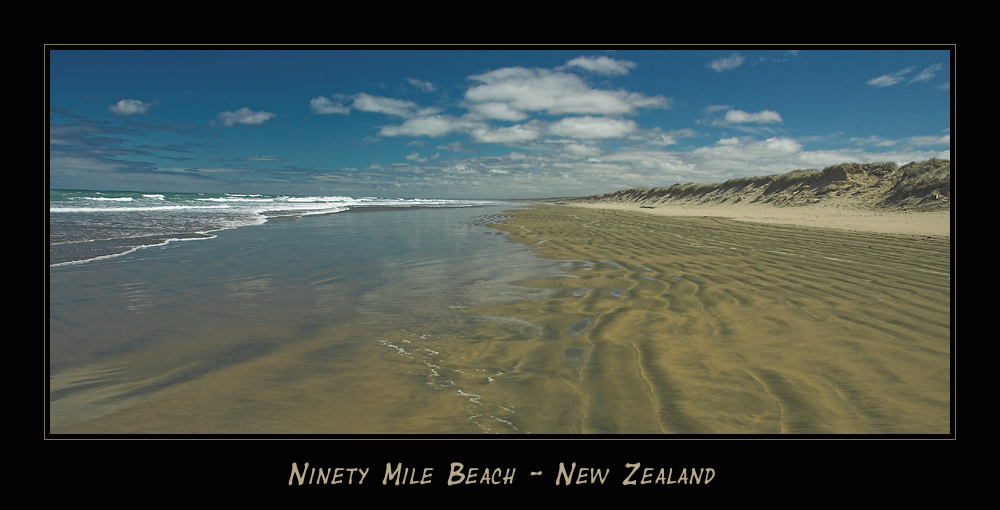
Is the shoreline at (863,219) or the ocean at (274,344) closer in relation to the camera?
the ocean at (274,344)

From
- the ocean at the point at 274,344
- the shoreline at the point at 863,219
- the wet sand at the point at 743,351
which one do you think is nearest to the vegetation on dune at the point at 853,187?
the shoreline at the point at 863,219

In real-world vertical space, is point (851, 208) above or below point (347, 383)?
above

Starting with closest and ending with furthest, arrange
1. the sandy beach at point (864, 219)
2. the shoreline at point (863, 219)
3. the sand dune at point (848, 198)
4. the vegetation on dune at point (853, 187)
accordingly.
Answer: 1. the shoreline at point (863, 219)
2. the sandy beach at point (864, 219)
3. the sand dune at point (848, 198)
4. the vegetation on dune at point (853, 187)

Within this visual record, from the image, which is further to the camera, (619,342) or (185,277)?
(185,277)

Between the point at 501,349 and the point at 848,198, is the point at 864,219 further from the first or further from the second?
the point at 501,349

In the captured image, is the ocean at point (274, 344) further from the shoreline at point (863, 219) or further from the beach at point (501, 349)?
the shoreline at point (863, 219)

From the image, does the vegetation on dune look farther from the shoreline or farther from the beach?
the beach
